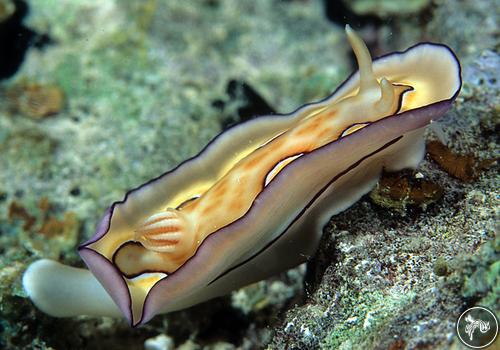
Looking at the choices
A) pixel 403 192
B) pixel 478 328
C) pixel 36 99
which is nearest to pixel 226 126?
pixel 36 99

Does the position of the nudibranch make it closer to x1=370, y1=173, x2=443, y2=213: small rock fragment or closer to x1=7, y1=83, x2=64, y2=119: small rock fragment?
x1=370, y1=173, x2=443, y2=213: small rock fragment

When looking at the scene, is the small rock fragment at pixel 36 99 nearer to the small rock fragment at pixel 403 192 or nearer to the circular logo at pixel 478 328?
the small rock fragment at pixel 403 192

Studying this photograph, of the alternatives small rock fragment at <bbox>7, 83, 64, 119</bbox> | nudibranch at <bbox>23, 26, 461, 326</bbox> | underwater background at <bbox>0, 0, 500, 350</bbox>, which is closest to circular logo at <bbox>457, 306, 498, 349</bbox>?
underwater background at <bbox>0, 0, 500, 350</bbox>

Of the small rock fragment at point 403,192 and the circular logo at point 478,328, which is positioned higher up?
the circular logo at point 478,328

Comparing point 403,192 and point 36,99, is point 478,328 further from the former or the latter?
point 36,99

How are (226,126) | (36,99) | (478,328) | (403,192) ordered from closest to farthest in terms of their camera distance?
(478,328), (403,192), (226,126), (36,99)

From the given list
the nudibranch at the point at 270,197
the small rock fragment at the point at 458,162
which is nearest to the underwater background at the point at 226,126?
the small rock fragment at the point at 458,162

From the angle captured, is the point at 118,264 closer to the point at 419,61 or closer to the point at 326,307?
the point at 326,307
